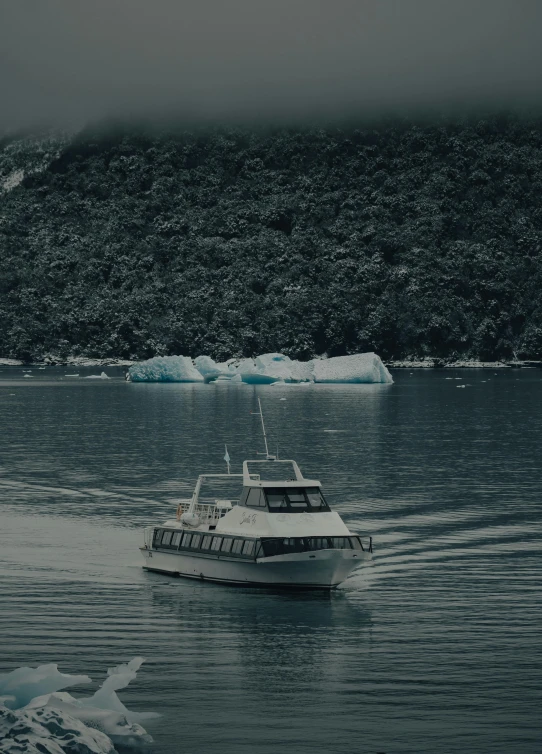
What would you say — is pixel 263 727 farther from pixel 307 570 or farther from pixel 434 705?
pixel 307 570

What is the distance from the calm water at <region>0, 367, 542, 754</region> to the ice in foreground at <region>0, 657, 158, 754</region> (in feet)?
6.83

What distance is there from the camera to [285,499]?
45.3m

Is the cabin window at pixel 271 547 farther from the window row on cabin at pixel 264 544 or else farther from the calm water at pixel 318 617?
the calm water at pixel 318 617

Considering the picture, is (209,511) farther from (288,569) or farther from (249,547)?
(288,569)

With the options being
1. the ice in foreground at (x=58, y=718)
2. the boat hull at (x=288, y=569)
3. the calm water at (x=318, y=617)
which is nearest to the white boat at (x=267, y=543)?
the boat hull at (x=288, y=569)

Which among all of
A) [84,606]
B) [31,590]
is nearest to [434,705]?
[84,606]

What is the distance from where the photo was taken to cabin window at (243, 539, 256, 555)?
43875 millimetres

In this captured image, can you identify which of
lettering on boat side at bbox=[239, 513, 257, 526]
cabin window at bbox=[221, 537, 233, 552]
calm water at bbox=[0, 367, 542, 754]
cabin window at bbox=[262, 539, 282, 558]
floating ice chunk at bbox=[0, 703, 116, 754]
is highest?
floating ice chunk at bbox=[0, 703, 116, 754]

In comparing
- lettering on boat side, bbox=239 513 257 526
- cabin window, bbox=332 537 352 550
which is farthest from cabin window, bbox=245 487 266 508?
cabin window, bbox=332 537 352 550

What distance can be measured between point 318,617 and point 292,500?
5737mm

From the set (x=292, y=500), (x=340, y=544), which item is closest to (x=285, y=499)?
(x=292, y=500)

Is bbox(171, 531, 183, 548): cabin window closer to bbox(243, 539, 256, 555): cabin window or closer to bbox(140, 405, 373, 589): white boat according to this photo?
bbox(140, 405, 373, 589): white boat

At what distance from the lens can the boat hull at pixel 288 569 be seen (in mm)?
43156

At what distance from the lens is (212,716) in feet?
101
